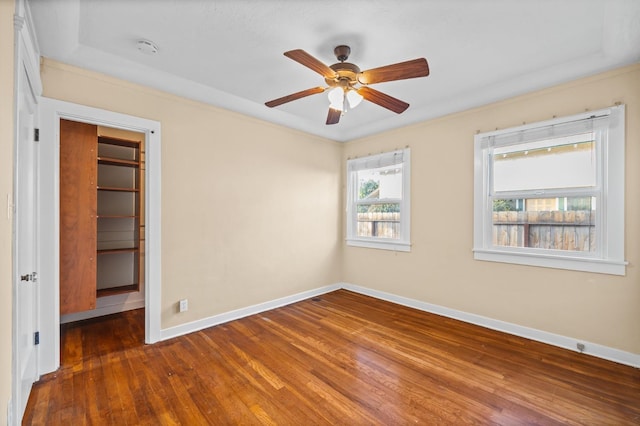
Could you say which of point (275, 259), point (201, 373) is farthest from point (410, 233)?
point (201, 373)

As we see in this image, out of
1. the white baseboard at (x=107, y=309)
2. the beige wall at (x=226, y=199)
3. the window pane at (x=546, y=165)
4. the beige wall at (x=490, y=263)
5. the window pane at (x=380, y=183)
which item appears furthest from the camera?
the window pane at (x=380, y=183)

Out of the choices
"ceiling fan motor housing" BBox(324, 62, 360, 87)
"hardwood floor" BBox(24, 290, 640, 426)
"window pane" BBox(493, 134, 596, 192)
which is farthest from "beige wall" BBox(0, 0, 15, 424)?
"window pane" BBox(493, 134, 596, 192)

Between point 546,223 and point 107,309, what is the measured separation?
16.7ft

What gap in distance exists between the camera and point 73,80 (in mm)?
2355

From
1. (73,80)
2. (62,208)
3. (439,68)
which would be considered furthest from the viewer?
(62,208)

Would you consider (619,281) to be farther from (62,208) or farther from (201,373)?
(62,208)

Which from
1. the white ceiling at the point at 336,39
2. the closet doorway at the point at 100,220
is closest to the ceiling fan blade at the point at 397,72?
the white ceiling at the point at 336,39

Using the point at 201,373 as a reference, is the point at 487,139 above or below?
above

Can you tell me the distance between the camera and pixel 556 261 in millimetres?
2707

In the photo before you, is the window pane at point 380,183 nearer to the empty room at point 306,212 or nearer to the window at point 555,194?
the empty room at point 306,212

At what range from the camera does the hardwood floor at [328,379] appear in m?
1.79

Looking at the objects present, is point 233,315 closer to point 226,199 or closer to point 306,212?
point 226,199

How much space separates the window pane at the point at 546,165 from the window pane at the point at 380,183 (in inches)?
48.7

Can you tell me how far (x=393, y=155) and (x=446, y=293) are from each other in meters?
1.95
